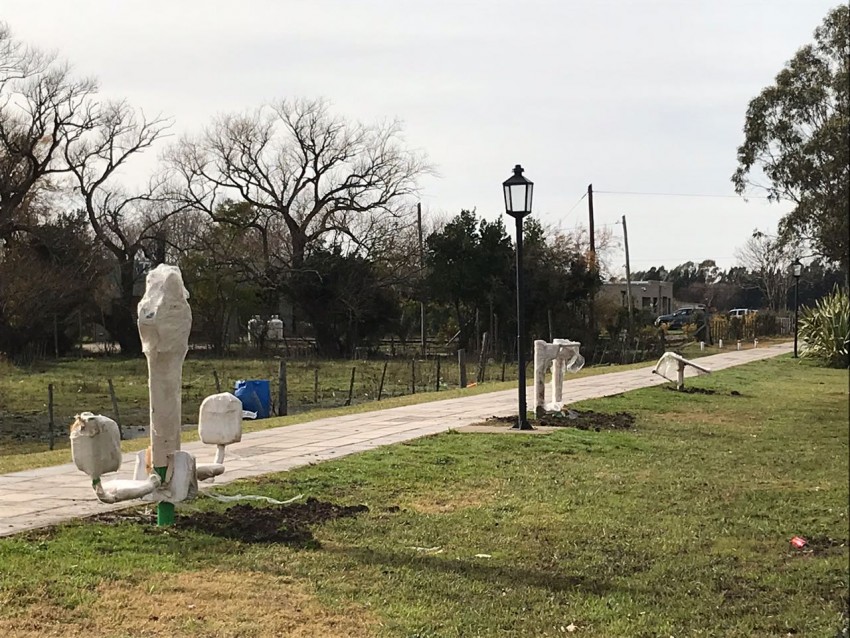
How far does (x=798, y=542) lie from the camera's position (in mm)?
5434

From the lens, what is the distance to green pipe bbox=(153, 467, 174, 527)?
587 centimetres

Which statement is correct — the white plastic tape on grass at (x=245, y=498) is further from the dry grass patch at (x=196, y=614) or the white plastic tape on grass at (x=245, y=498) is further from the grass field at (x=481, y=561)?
the dry grass patch at (x=196, y=614)

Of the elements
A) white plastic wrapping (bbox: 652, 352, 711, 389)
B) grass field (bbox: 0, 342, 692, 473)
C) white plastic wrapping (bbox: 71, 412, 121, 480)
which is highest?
white plastic wrapping (bbox: 71, 412, 121, 480)

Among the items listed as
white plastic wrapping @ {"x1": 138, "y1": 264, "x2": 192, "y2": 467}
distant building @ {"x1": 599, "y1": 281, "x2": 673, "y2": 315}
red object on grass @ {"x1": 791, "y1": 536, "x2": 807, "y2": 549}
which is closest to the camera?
red object on grass @ {"x1": 791, "y1": 536, "x2": 807, "y2": 549}

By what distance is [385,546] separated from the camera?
5.52m

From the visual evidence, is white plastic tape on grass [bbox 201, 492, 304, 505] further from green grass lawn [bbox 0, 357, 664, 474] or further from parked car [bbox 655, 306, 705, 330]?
parked car [bbox 655, 306, 705, 330]

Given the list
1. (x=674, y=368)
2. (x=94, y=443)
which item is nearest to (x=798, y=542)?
(x=94, y=443)

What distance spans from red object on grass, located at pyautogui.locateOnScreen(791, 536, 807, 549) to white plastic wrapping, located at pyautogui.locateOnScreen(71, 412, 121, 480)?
12.6 feet

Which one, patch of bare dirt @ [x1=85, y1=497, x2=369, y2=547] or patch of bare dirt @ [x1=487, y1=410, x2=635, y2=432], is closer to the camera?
patch of bare dirt @ [x1=85, y1=497, x2=369, y2=547]

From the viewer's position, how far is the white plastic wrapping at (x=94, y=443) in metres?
5.43

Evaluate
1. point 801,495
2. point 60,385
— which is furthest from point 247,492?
point 60,385

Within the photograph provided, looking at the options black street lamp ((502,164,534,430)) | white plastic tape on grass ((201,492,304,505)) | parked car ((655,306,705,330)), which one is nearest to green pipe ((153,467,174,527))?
white plastic tape on grass ((201,492,304,505))

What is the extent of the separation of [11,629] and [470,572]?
84.8 inches

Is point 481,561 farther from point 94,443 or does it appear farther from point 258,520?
point 94,443
